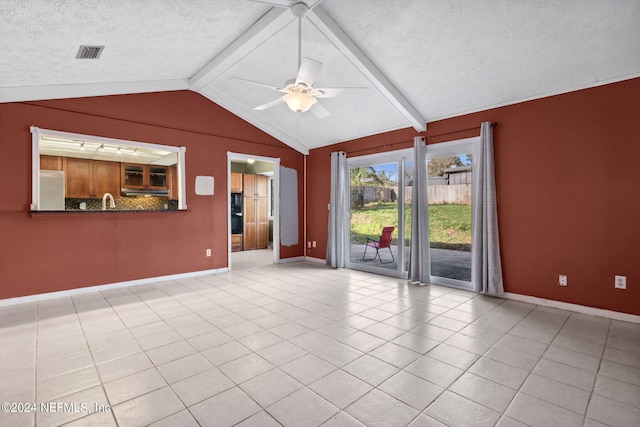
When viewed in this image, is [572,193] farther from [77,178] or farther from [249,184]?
[77,178]

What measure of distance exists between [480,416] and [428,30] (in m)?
3.21

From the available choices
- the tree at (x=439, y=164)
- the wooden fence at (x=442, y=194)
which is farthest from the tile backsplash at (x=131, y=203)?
the tree at (x=439, y=164)

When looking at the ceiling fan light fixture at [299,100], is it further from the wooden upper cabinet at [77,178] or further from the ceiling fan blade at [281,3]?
the wooden upper cabinet at [77,178]

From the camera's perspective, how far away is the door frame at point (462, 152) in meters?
4.13

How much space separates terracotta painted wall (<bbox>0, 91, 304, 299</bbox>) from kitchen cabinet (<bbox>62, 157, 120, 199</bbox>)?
2.84 m

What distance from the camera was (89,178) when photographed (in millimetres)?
6371

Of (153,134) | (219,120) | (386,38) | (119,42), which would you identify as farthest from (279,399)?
(219,120)

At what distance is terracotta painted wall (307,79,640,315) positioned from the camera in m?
3.06

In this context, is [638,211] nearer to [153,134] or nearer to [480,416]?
[480,416]

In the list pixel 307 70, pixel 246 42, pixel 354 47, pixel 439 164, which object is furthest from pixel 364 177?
pixel 307 70

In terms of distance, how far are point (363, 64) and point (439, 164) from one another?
6.52 ft

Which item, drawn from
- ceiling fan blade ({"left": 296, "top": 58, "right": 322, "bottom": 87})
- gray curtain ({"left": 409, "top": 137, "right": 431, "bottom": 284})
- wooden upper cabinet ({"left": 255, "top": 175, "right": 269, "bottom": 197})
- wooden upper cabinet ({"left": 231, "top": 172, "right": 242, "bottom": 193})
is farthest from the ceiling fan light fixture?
wooden upper cabinet ({"left": 255, "top": 175, "right": 269, "bottom": 197})

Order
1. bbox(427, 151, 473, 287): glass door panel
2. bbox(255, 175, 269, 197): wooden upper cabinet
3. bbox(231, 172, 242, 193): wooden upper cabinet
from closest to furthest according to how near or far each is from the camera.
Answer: bbox(427, 151, 473, 287): glass door panel
bbox(231, 172, 242, 193): wooden upper cabinet
bbox(255, 175, 269, 197): wooden upper cabinet

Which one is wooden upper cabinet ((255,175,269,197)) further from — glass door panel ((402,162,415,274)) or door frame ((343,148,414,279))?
glass door panel ((402,162,415,274))
